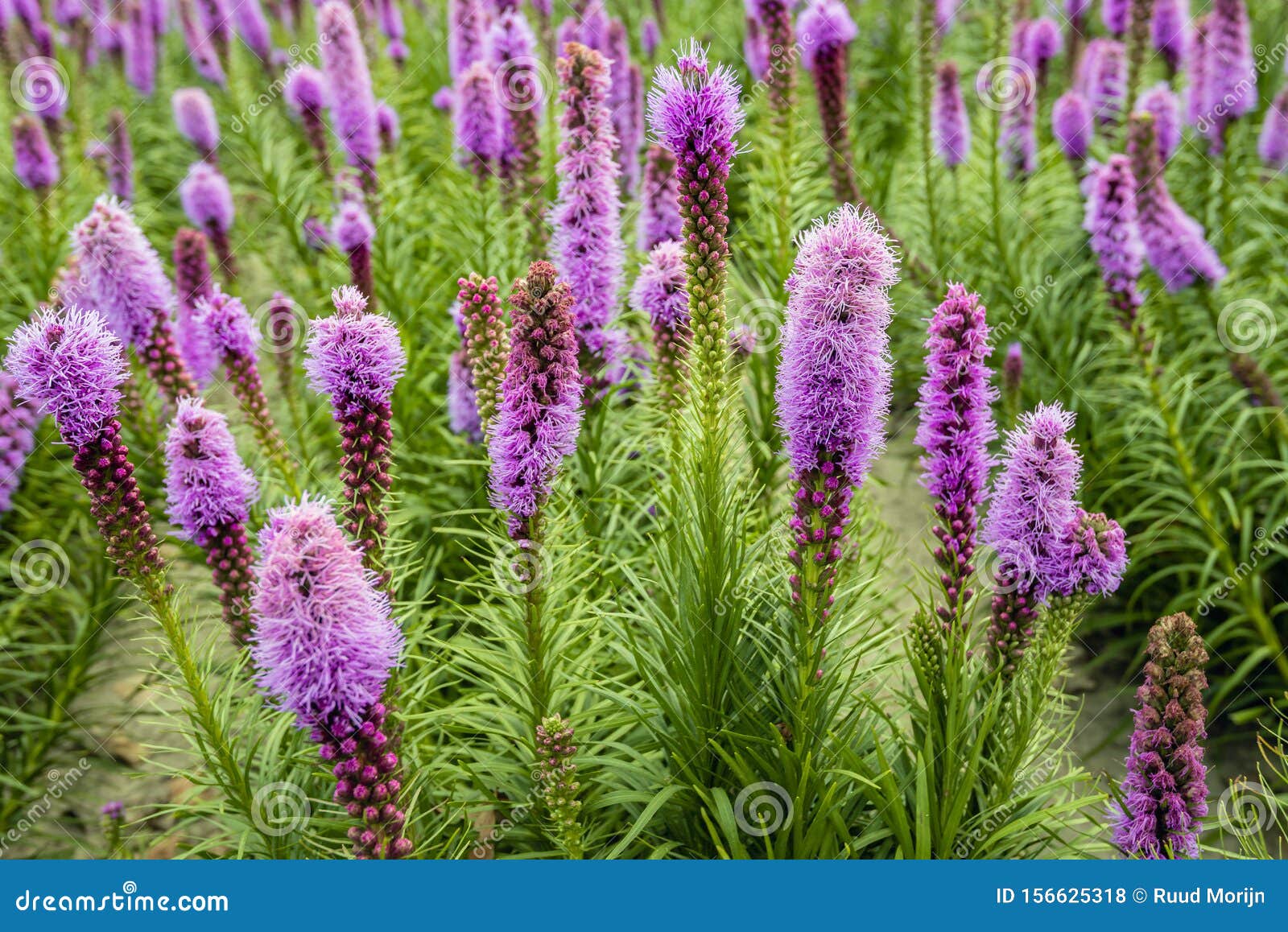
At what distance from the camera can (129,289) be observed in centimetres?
466

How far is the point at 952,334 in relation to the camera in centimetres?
315

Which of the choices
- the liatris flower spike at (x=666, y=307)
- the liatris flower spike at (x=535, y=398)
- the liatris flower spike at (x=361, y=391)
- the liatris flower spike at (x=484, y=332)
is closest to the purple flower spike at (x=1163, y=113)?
the liatris flower spike at (x=666, y=307)

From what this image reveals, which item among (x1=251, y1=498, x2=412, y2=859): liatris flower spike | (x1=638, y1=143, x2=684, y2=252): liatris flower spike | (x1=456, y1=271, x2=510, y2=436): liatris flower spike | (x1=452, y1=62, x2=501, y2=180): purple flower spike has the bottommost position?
(x1=251, y1=498, x2=412, y2=859): liatris flower spike

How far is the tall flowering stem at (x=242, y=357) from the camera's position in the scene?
4520 millimetres

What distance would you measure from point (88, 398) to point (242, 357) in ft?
4.82

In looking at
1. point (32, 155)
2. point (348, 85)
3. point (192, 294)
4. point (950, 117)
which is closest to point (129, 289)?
point (192, 294)

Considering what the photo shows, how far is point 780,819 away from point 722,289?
180cm

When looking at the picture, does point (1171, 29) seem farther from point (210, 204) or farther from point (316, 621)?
point (316, 621)

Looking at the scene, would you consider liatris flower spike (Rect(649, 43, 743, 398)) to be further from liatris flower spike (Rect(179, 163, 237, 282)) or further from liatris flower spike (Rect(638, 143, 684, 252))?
liatris flower spike (Rect(179, 163, 237, 282))

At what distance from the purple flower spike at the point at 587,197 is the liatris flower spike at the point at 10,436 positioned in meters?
3.39

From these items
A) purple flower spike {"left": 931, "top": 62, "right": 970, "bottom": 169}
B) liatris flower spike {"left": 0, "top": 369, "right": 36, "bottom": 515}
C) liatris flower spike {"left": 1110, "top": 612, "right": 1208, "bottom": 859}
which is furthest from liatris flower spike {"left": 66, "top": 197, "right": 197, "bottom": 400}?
purple flower spike {"left": 931, "top": 62, "right": 970, "bottom": 169}

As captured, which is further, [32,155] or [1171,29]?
[1171,29]

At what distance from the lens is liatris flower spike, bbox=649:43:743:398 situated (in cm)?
306

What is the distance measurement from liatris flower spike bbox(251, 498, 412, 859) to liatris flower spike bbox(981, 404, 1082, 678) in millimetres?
1961
